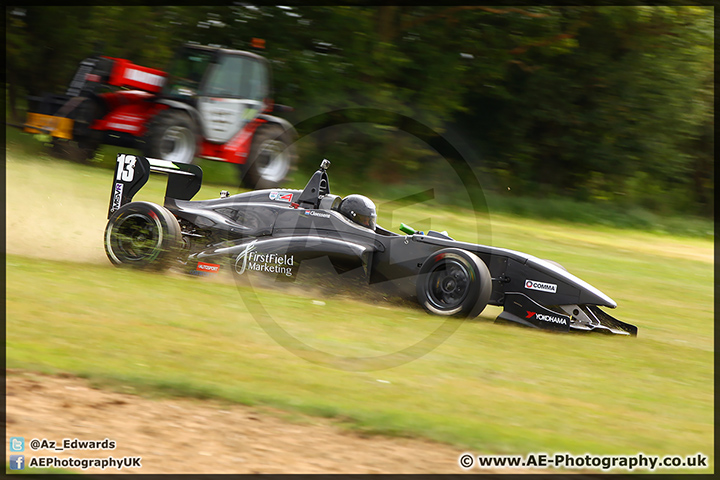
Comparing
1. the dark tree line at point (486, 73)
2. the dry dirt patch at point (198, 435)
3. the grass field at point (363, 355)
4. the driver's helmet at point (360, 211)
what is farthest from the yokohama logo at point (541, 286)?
the dark tree line at point (486, 73)

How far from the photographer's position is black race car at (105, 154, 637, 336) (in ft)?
22.5

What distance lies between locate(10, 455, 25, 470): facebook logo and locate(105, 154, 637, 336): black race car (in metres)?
3.71

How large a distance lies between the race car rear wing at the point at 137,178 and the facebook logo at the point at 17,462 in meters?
4.42

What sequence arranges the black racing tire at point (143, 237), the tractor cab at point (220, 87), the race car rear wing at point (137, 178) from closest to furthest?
the black racing tire at point (143, 237) < the race car rear wing at point (137, 178) < the tractor cab at point (220, 87)

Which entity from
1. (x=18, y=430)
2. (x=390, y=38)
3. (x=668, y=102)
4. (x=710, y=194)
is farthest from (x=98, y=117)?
(x=710, y=194)

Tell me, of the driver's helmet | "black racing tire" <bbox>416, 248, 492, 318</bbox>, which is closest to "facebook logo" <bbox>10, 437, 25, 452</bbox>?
"black racing tire" <bbox>416, 248, 492, 318</bbox>

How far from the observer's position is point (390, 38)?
2011 cm

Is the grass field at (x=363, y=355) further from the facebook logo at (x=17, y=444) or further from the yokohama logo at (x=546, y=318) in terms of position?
the facebook logo at (x=17, y=444)

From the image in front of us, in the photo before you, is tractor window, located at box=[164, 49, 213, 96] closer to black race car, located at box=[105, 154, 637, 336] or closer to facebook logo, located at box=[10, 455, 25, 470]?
black race car, located at box=[105, 154, 637, 336]

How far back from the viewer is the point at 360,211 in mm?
7496

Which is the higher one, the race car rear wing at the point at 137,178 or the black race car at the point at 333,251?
the race car rear wing at the point at 137,178

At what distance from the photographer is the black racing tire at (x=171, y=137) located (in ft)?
44.3

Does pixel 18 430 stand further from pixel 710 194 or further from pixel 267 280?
pixel 710 194

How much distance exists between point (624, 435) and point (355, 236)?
3443mm
